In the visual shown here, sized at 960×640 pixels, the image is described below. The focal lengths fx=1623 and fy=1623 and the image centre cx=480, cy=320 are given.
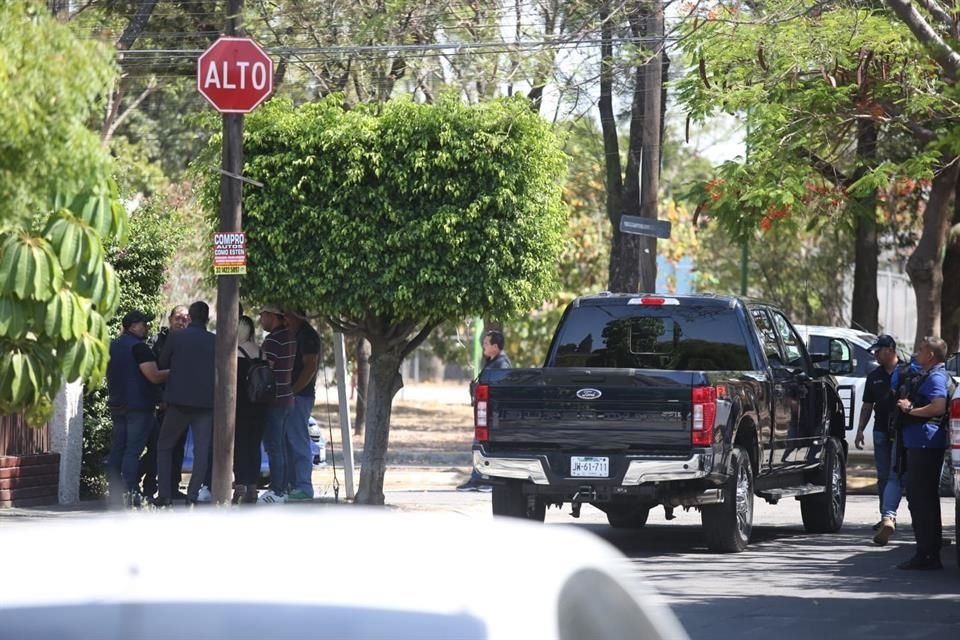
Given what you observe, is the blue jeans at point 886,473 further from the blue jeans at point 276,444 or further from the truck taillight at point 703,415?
the blue jeans at point 276,444

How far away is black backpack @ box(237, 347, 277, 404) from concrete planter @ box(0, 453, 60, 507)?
2340mm

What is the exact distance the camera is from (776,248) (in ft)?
141

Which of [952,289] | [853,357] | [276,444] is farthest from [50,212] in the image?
[952,289]

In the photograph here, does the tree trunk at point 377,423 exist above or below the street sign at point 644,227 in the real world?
below

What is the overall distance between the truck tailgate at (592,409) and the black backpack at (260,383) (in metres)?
3.26

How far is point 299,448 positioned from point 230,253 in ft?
10.2

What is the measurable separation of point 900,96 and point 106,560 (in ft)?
57.1

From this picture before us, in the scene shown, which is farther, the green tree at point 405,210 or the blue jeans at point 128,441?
the green tree at point 405,210

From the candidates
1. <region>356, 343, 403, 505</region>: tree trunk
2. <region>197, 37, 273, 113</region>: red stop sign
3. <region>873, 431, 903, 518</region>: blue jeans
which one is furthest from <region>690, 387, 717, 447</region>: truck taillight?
<region>356, 343, 403, 505</region>: tree trunk

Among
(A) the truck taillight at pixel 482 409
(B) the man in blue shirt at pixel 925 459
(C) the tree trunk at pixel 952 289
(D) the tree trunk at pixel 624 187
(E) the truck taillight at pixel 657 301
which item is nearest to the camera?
(B) the man in blue shirt at pixel 925 459

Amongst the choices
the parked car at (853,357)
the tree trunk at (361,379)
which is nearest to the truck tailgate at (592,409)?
the parked car at (853,357)

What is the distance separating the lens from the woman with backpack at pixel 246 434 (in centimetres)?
1608

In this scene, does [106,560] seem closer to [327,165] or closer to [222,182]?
[222,182]

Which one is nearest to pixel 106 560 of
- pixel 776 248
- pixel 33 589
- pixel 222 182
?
pixel 33 589
